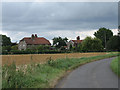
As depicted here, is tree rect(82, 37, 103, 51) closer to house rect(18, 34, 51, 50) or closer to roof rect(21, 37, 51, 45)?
roof rect(21, 37, 51, 45)

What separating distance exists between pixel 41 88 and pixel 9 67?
3911 mm

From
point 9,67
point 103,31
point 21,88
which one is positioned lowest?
point 21,88

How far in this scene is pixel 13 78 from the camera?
10.7m

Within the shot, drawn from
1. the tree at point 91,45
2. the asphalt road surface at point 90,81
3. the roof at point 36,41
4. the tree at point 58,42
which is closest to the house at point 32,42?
the roof at point 36,41

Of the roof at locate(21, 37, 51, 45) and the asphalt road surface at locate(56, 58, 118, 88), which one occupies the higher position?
the roof at locate(21, 37, 51, 45)

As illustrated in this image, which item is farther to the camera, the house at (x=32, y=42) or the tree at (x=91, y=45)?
the house at (x=32, y=42)

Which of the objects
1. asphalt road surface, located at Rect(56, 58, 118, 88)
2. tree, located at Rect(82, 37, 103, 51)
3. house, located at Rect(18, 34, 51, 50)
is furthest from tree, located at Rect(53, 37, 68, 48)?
asphalt road surface, located at Rect(56, 58, 118, 88)

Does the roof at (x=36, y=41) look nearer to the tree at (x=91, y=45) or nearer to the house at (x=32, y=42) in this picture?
the house at (x=32, y=42)

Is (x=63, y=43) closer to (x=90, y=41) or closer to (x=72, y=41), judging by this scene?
(x=72, y=41)

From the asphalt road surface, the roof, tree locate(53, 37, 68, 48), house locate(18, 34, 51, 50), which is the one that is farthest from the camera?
tree locate(53, 37, 68, 48)

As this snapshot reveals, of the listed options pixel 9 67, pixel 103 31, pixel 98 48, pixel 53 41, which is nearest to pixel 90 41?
pixel 98 48

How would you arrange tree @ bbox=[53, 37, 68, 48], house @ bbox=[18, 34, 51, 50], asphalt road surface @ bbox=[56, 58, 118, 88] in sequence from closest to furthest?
asphalt road surface @ bbox=[56, 58, 118, 88], house @ bbox=[18, 34, 51, 50], tree @ bbox=[53, 37, 68, 48]

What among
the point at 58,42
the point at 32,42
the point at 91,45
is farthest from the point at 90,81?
the point at 58,42

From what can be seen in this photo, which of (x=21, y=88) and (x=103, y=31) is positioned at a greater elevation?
(x=103, y=31)
